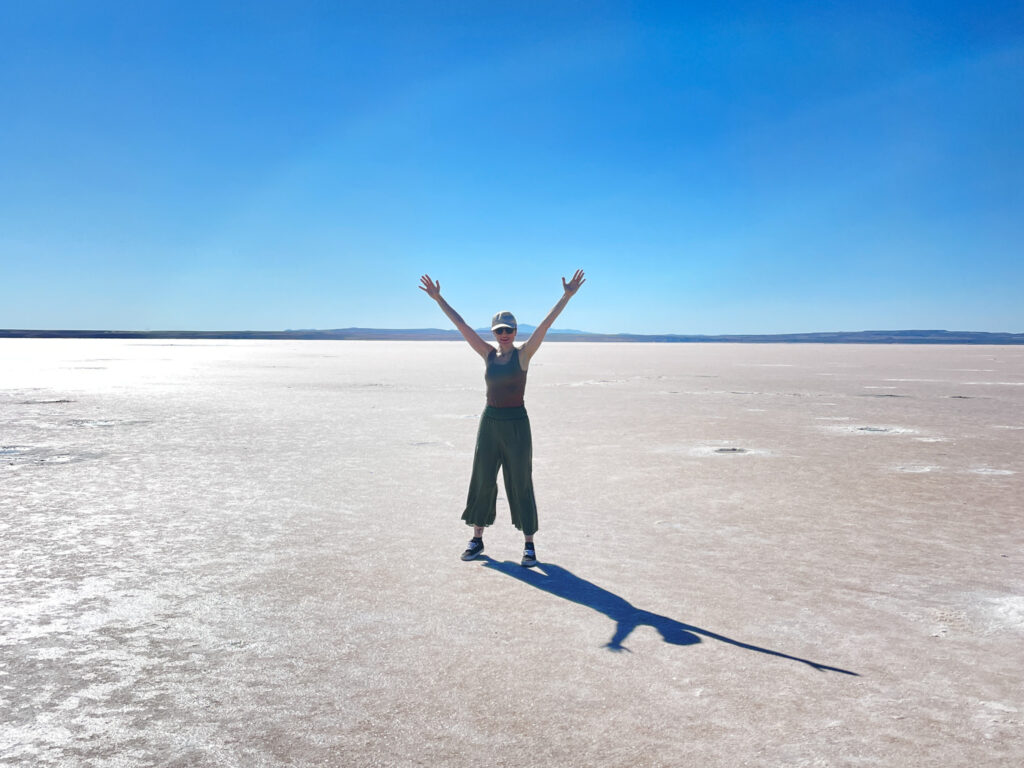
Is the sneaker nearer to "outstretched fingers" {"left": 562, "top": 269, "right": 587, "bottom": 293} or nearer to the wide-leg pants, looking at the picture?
the wide-leg pants

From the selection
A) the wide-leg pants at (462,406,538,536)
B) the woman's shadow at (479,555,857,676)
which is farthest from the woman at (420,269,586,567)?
the woman's shadow at (479,555,857,676)

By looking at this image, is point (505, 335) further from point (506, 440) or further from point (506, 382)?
point (506, 440)

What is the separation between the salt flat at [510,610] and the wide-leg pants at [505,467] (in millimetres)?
351

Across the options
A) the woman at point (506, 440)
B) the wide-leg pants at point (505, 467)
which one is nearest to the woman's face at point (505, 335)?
the woman at point (506, 440)

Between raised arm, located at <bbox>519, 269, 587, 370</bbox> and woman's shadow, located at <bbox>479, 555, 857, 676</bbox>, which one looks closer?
woman's shadow, located at <bbox>479, 555, 857, 676</bbox>

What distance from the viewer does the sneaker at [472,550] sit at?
242 inches

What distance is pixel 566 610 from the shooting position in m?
4.94

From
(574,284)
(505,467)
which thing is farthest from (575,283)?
(505,467)

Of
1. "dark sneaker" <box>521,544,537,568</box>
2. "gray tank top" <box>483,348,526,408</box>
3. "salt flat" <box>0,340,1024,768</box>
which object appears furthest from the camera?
"gray tank top" <box>483,348,526,408</box>

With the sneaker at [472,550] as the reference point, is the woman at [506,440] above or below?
above

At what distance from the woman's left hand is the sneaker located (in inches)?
83.7

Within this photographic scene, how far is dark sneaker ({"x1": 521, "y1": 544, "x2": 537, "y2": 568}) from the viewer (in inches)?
234

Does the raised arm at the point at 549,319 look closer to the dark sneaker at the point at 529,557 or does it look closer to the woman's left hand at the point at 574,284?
the woman's left hand at the point at 574,284

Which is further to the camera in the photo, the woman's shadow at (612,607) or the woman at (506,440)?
the woman at (506,440)
